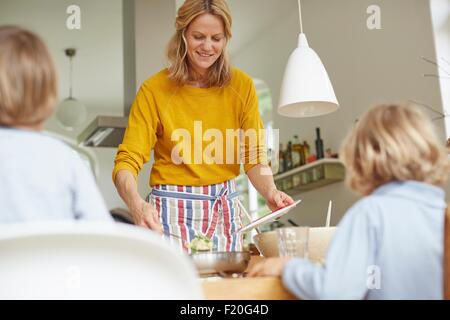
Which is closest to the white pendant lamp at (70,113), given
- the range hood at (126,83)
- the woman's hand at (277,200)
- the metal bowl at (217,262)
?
the range hood at (126,83)

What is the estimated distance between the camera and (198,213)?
Answer: 6.42 feet

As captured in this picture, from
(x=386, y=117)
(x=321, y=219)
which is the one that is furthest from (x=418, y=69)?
(x=386, y=117)

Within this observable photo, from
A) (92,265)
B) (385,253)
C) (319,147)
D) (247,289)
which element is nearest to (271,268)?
(247,289)

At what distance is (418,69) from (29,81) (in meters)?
3.72

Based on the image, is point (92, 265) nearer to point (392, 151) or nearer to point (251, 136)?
point (392, 151)

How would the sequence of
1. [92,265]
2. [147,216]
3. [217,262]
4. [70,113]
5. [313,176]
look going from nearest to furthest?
[92,265] → [217,262] → [147,216] → [313,176] → [70,113]

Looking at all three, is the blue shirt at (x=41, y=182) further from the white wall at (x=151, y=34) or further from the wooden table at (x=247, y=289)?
the white wall at (x=151, y=34)

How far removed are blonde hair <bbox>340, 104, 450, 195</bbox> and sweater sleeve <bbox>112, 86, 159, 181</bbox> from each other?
0.95 meters

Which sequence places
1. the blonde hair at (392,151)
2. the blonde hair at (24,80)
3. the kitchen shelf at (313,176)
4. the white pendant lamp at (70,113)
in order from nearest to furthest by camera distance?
the blonde hair at (24,80)
the blonde hair at (392,151)
the kitchen shelf at (313,176)
the white pendant lamp at (70,113)

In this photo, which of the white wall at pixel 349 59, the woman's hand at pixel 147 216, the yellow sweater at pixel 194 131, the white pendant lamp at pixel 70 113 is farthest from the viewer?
the white pendant lamp at pixel 70 113

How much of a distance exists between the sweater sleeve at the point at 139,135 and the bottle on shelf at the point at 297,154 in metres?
Result: 3.57

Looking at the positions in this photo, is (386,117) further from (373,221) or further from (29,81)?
(29,81)

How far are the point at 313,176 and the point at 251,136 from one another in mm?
3081

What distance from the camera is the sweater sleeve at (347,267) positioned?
99cm
